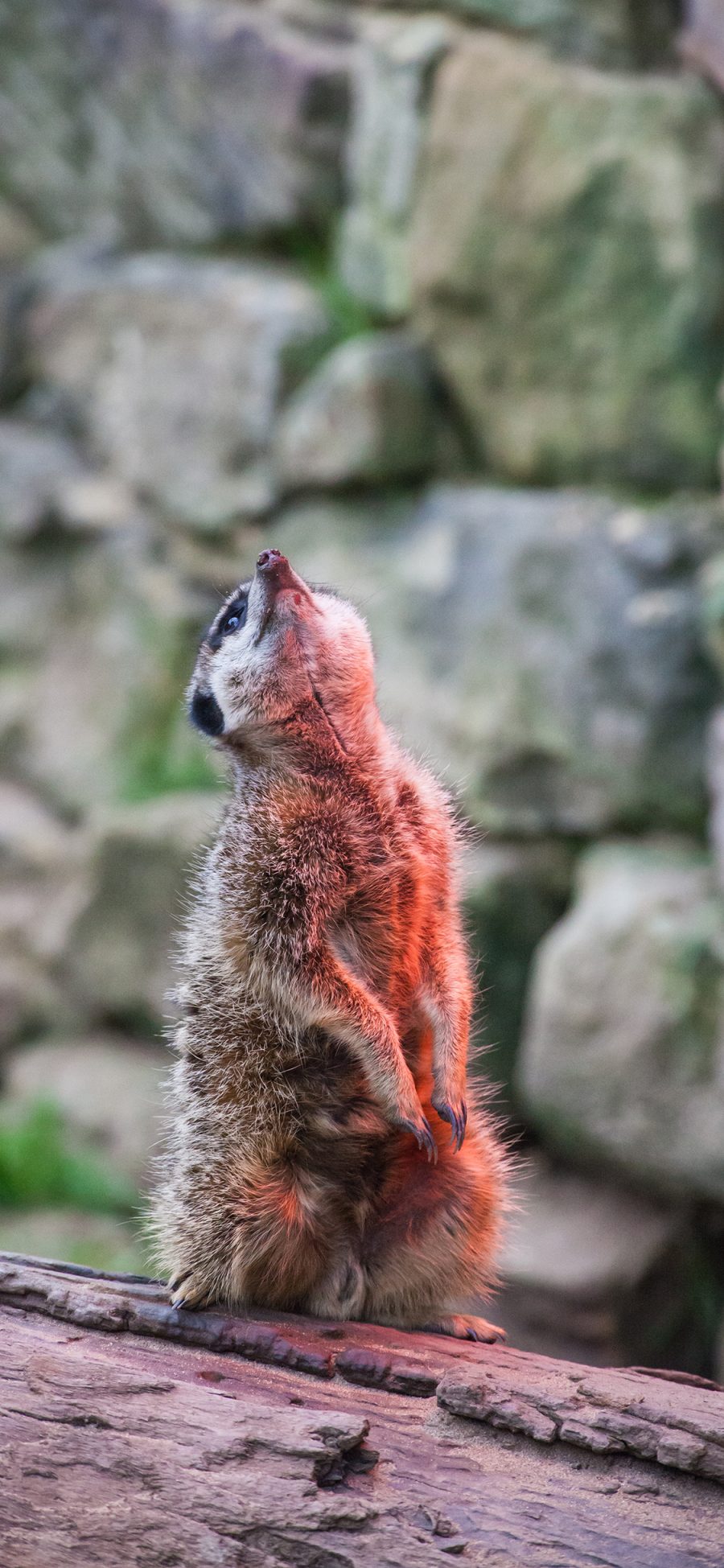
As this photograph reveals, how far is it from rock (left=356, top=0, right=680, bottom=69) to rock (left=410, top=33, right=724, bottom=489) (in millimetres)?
100

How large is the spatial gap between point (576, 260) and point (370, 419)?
0.93 metres

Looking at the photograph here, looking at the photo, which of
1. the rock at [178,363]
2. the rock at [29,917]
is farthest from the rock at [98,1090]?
the rock at [178,363]

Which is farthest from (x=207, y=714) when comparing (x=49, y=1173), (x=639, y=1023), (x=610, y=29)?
(x=49, y=1173)

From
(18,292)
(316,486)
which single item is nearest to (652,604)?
→ (316,486)

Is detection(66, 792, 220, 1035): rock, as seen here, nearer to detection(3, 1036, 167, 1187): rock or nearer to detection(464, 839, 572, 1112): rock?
detection(3, 1036, 167, 1187): rock

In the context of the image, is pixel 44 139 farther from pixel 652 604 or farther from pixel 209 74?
pixel 652 604

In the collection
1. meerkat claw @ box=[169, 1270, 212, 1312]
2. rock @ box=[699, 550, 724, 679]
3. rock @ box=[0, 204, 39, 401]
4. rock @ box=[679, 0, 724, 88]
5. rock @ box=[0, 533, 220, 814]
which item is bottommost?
meerkat claw @ box=[169, 1270, 212, 1312]

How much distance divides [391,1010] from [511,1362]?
0.55 meters

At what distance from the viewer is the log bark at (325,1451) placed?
68.7 inches

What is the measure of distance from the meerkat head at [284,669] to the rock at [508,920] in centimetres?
236

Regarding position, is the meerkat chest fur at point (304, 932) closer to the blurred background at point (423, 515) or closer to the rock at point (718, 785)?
the blurred background at point (423, 515)

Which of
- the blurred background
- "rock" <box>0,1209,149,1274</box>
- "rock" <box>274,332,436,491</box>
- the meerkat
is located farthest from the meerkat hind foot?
"rock" <box>274,332,436,491</box>

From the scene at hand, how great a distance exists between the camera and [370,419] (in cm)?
525

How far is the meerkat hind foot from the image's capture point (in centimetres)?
229
